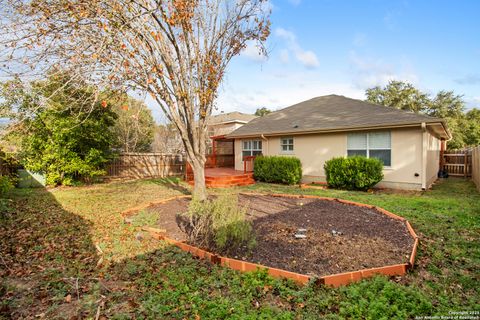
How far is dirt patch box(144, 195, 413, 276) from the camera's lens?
354 centimetres

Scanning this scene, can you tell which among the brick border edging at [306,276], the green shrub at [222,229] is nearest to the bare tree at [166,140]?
the green shrub at [222,229]

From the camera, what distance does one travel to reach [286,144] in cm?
1290

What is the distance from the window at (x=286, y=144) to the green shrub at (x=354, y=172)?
2.72 m

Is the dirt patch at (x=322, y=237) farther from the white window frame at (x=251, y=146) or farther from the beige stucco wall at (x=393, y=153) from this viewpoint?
the white window frame at (x=251, y=146)

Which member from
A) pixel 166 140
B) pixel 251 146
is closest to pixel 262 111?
pixel 166 140

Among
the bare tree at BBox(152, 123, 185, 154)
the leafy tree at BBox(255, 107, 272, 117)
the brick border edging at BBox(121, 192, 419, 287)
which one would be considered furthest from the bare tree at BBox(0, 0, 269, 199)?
the leafy tree at BBox(255, 107, 272, 117)

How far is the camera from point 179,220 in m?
5.64

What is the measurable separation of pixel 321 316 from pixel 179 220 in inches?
154

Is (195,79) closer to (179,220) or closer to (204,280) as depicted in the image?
(179,220)

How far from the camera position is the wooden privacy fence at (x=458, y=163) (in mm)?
14039

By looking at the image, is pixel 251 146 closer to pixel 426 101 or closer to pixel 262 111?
pixel 426 101

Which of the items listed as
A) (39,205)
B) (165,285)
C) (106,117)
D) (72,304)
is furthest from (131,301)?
(106,117)

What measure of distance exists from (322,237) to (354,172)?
595 centimetres

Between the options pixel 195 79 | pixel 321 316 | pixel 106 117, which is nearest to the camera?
pixel 321 316
